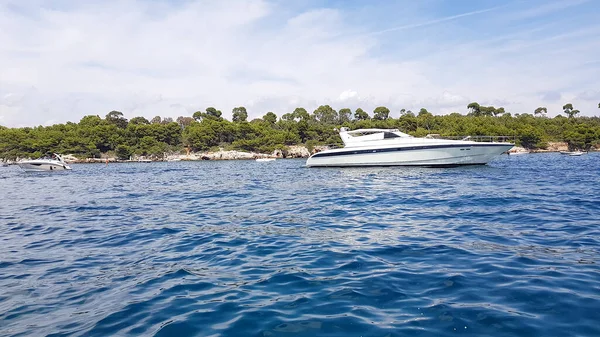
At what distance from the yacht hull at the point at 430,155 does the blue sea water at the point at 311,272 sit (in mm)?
15458

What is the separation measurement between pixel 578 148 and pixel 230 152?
80122mm

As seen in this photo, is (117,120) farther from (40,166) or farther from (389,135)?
(389,135)

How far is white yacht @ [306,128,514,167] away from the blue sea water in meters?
15.4

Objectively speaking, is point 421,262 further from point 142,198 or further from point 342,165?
point 342,165

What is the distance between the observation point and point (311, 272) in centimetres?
555

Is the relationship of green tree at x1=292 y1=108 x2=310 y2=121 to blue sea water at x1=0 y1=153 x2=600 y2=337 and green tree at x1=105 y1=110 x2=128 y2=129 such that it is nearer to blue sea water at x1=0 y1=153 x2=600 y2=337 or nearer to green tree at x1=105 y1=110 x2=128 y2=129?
green tree at x1=105 y1=110 x2=128 y2=129

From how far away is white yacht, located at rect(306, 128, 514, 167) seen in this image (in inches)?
1051

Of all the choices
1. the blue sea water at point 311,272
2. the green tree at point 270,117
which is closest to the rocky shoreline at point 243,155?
the green tree at point 270,117

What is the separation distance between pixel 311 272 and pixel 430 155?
23.7m

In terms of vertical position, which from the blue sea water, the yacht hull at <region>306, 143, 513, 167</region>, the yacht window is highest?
the yacht window

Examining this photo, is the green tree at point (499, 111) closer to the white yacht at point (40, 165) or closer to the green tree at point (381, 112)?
the green tree at point (381, 112)

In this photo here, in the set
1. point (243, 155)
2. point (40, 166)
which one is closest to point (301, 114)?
point (243, 155)

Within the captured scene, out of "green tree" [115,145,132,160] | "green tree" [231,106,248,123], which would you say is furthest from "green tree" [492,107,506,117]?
"green tree" [115,145,132,160]

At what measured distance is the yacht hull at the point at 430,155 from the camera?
87.7 ft
